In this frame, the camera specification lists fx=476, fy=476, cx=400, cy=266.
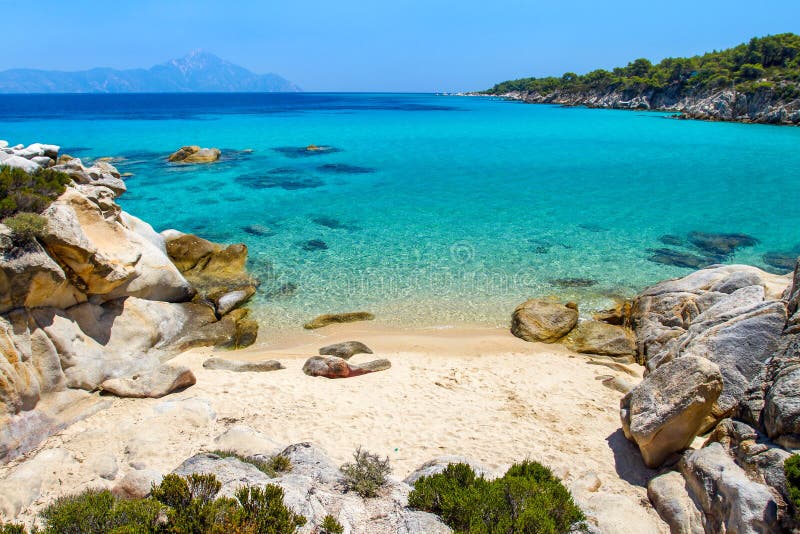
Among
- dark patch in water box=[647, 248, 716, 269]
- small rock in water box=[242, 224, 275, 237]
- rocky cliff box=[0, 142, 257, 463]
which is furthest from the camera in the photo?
small rock in water box=[242, 224, 275, 237]

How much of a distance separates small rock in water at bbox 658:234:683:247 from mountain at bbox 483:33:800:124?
74723mm

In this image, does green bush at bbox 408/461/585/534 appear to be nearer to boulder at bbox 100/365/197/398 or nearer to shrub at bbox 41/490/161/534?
shrub at bbox 41/490/161/534

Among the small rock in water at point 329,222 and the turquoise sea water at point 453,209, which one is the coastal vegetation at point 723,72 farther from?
the small rock in water at point 329,222

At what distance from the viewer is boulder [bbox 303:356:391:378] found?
505 inches

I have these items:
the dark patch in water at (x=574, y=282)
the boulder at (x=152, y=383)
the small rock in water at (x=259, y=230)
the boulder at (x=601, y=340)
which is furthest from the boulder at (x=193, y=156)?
the boulder at (x=601, y=340)

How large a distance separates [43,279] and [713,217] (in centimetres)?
3345

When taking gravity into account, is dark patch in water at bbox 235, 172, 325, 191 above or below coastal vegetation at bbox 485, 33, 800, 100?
below

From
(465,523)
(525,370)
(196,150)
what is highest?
(196,150)

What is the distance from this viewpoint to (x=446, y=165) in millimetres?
47781

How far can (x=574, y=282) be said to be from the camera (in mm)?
19828

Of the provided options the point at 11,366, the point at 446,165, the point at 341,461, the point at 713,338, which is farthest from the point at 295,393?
the point at 446,165

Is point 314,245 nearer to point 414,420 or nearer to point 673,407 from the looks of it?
point 414,420

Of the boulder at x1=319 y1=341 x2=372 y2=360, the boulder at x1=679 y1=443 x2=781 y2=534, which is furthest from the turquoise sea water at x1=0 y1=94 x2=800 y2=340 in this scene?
the boulder at x1=679 y1=443 x2=781 y2=534

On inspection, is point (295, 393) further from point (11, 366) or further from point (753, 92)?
point (753, 92)
